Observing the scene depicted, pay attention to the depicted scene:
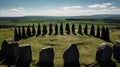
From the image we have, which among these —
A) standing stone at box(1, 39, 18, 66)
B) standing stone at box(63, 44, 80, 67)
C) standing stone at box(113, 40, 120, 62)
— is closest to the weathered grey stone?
standing stone at box(113, 40, 120, 62)

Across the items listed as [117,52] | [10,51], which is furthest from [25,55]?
[117,52]

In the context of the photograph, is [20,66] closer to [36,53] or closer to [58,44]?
[36,53]

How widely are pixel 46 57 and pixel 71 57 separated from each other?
362cm

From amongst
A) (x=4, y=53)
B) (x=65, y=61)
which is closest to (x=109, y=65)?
(x=65, y=61)

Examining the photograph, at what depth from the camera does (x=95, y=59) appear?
28078 millimetres

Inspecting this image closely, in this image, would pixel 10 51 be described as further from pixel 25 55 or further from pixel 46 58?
pixel 46 58

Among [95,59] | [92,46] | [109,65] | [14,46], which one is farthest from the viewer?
[92,46]

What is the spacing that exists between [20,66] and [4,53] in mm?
7647

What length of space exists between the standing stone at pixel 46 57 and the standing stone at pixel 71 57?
202cm

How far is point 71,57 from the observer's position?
26.7 metres

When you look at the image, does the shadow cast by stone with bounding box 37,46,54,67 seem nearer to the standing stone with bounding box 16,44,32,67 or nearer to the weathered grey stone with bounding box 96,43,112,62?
the standing stone with bounding box 16,44,32,67

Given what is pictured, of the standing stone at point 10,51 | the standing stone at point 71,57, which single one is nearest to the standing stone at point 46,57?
the standing stone at point 71,57

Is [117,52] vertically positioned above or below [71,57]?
above

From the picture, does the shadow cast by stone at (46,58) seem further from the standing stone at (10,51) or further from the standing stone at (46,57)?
the standing stone at (10,51)
